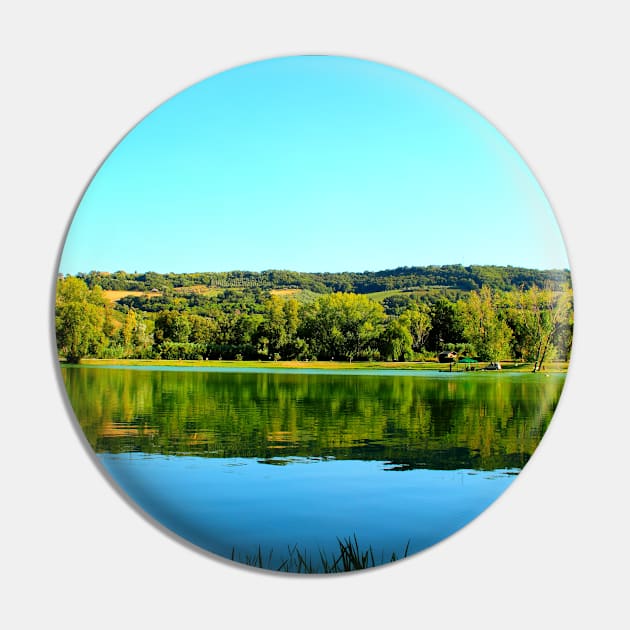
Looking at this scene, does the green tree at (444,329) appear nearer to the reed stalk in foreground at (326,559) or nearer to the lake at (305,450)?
the lake at (305,450)

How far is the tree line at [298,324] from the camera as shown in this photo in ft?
20.5

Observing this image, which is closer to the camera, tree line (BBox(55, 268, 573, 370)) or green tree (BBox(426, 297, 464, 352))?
tree line (BBox(55, 268, 573, 370))

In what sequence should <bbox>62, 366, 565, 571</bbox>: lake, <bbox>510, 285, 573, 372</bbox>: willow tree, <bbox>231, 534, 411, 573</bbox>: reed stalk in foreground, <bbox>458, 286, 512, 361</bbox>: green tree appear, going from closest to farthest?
<bbox>62, 366, 565, 571</bbox>: lake → <bbox>231, 534, 411, 573</bbox>: reed stalk in foreground → <bbox>458, 286, 512, 361</bbox>: green tree → <bbox>510, 285, 573, 372</bbox>: willow tree

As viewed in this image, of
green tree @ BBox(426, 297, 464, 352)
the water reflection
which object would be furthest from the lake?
green tree @ BBox(426, 297, 464, 352)

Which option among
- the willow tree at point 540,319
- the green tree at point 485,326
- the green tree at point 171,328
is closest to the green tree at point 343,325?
the green tree at point 485,326

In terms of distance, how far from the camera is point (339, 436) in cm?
602

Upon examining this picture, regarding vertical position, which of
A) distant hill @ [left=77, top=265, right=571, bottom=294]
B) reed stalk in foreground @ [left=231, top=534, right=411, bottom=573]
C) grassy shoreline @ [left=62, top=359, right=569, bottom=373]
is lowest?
reed stalk in foreground @ [left=231, top=534, right=411, bottom=573]

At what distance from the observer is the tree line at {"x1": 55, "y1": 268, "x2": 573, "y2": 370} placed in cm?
624

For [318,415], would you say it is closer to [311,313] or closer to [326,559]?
[311,313]

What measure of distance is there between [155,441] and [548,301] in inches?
124

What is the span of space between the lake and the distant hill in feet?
2.12

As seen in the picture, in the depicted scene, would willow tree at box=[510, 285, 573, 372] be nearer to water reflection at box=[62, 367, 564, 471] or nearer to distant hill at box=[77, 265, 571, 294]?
water reflection at box=[62, 367, 564, 471]

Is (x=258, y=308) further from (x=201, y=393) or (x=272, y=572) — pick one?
(x=272, y=572)

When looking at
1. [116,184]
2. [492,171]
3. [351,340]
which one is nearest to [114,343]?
[116,184]
